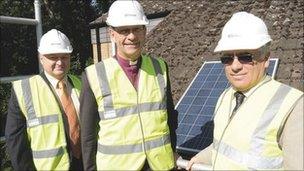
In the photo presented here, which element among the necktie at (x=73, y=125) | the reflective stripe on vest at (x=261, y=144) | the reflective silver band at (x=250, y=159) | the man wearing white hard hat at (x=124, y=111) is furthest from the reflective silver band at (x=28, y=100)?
the reflective stripe on vest at (x=261, y=144)

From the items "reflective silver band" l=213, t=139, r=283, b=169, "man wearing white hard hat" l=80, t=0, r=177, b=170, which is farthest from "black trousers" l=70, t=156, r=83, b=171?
"reflective silver band" l=213, t=139, r=283, b=169

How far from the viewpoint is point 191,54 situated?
7.69 m

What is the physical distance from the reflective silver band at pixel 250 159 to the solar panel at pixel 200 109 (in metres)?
1.65

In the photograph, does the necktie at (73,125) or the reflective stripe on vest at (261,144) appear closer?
the reflective stripe on vest at (261,144)

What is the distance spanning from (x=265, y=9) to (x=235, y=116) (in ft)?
19.1

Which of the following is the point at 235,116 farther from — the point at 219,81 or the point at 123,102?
the point at 219,81

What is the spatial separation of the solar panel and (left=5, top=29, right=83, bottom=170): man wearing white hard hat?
1.21 metres

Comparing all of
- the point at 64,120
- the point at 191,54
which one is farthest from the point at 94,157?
the point at 191,54

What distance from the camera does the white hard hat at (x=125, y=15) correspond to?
11.3 feet

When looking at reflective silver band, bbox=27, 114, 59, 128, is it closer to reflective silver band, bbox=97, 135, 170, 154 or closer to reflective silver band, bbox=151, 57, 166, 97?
reflective silver band, bbox=97, 135, 170, 154

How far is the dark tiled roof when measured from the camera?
621 cm

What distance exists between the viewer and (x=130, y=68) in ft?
11.9

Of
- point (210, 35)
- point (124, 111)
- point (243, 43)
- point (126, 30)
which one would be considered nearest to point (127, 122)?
point (124, 111)

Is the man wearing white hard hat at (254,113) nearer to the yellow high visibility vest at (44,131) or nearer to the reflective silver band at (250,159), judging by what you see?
the reflective silver band at (250,159)
